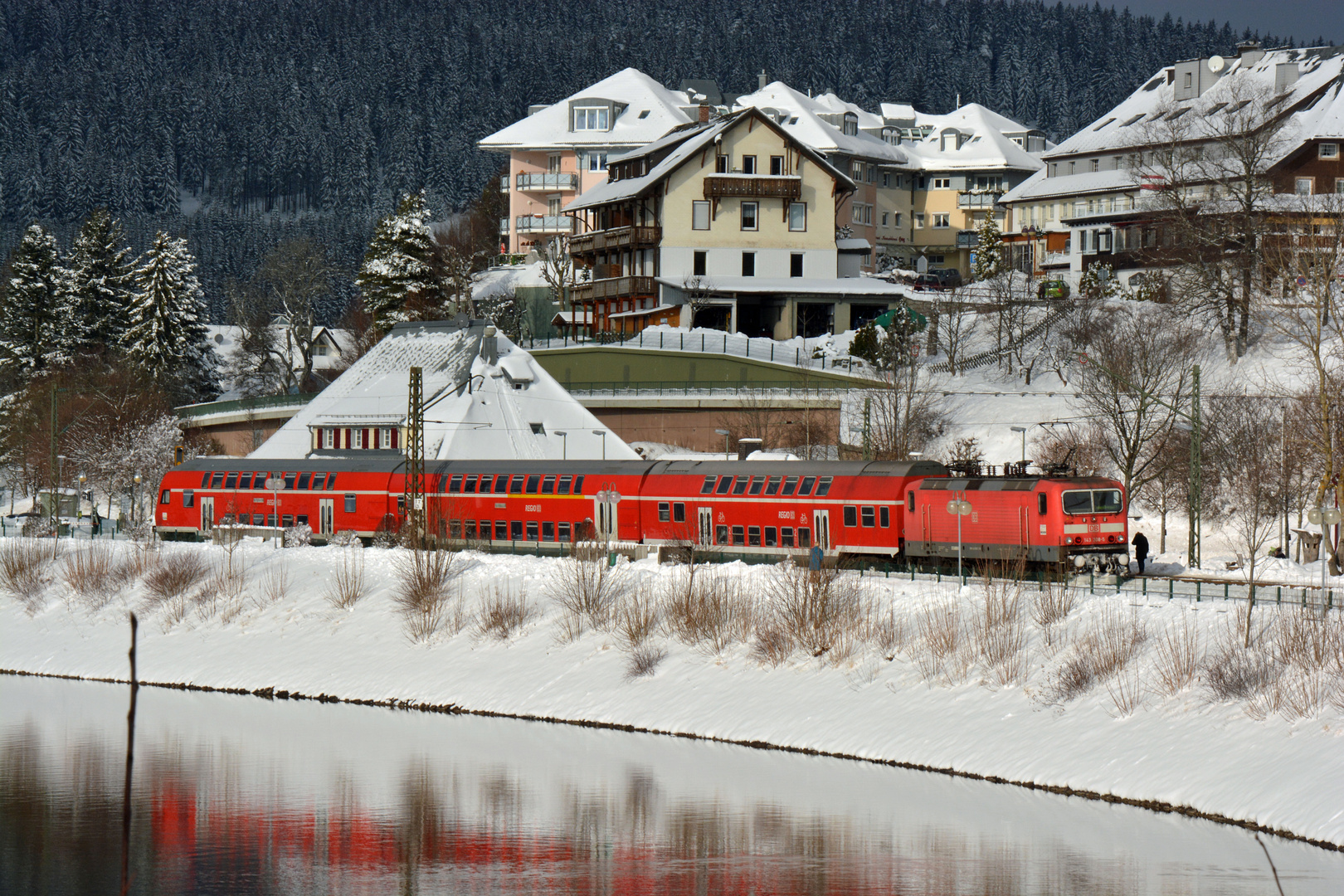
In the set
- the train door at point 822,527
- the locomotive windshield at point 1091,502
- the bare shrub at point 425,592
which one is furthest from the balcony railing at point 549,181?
the locomotive windshield at point 1091,502

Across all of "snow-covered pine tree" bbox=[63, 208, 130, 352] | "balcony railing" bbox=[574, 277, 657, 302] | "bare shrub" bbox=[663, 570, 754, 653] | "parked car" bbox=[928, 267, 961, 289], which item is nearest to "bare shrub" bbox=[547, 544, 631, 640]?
"bare shrub" bbox=[663, 570, 754, 653]

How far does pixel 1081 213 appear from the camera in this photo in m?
110

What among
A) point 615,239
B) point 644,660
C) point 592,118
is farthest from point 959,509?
point 592,118

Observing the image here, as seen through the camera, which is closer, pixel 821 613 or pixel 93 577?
pixel 821 613

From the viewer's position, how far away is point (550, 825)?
33.1m

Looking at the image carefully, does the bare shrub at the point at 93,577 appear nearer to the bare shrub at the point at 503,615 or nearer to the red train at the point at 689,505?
the red train at the point at 689,505

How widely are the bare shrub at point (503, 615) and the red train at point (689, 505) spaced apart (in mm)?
6956

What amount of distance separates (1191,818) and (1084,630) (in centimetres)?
776

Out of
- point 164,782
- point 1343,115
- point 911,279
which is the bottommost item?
point 164,782

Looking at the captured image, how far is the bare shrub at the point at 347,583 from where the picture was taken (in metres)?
54.9

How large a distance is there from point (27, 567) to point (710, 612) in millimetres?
29386

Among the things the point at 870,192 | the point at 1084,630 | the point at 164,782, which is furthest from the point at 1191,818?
the point at 870,192

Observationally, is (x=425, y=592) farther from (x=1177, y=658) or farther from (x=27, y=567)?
(x=1177, y=658)

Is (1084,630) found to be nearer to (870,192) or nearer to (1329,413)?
(1329,413)
